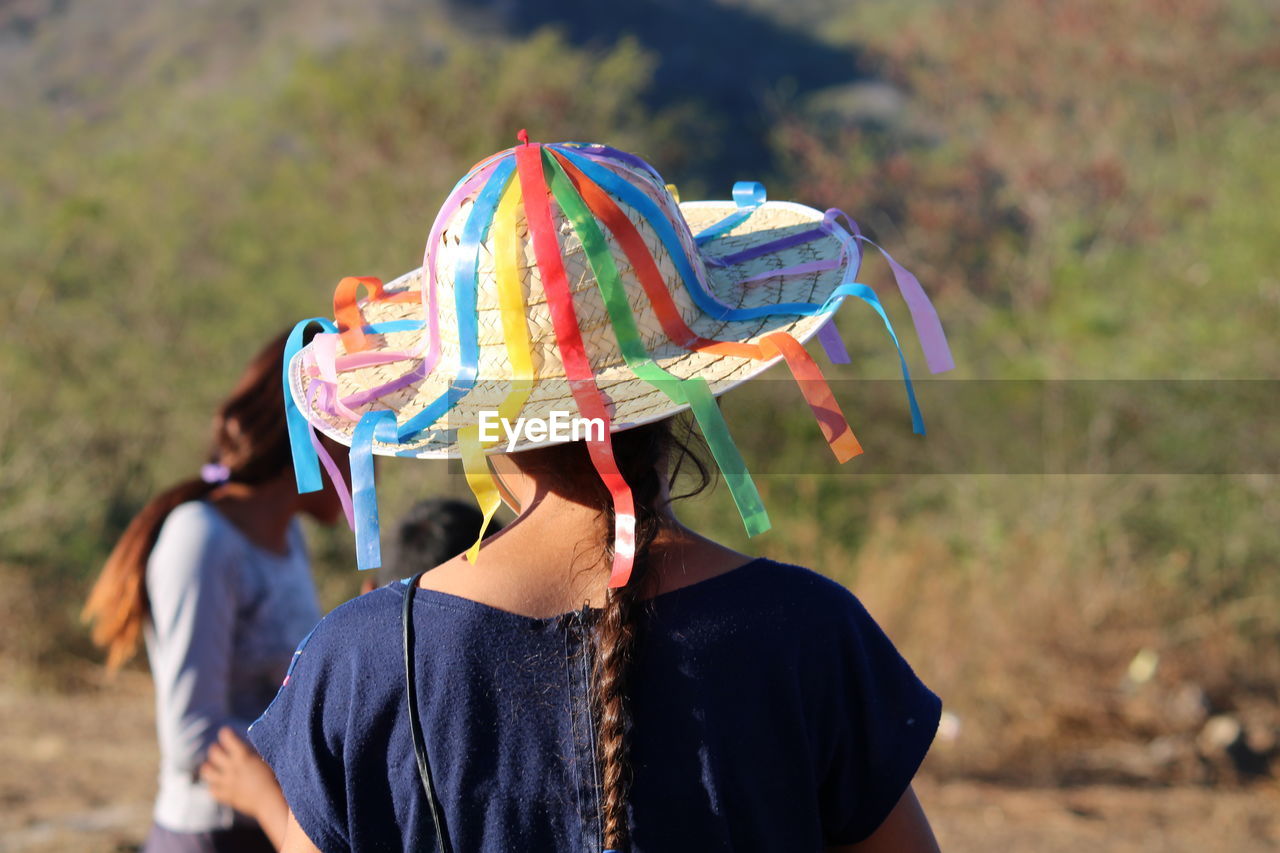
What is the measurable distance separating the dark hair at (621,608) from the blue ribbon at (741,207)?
489mm

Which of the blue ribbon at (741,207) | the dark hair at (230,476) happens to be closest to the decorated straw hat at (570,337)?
the blue ribbon at (741,207)

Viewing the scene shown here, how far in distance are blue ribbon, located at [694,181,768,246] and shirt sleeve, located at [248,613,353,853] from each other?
2.60ft

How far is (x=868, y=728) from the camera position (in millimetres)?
1253

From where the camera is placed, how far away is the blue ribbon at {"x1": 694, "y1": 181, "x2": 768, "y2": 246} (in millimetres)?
1753

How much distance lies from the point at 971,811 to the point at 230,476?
4186 mm

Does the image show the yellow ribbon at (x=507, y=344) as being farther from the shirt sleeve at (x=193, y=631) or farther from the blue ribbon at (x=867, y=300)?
the shirt sleeve at (x=193, y=631)

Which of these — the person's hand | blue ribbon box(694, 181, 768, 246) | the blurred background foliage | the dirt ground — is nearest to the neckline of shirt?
blue ribbon box(694, 181, 768, 246)

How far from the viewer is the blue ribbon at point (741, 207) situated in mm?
1753

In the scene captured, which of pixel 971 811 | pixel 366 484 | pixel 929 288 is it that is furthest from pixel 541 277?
pixel 929 288

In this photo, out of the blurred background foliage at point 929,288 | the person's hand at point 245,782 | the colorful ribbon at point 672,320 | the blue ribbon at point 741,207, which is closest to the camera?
the colorful ribbon at point 672,320

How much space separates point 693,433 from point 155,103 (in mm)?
16098

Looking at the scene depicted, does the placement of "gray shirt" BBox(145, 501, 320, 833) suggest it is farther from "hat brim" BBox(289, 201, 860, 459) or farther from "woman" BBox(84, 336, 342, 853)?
"hat brim" BBox(289, 201, 860, 459)

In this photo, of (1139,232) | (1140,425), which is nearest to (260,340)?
(1140,425)

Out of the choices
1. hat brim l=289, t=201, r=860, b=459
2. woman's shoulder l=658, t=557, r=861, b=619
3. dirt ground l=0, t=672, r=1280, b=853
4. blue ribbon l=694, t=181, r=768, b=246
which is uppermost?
blue ribbon l=694, t=181, r=768, b=246
